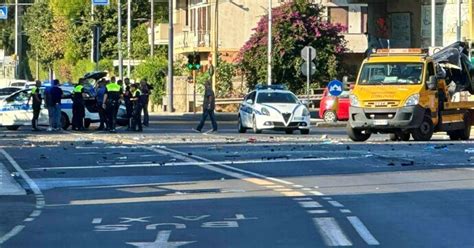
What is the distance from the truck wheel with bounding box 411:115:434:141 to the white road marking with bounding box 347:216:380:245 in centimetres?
1820

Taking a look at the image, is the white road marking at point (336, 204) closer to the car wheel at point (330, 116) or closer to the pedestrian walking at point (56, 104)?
the pedestrian walking at point (56, 104)

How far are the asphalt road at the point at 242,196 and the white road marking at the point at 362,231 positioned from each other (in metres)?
0.01

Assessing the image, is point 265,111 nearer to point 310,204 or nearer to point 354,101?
point 354,101

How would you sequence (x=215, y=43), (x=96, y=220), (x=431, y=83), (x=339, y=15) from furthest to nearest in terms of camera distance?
(x=215, y=43), (x=339, y=15), (x=431, y=83), (x=96, y=220)

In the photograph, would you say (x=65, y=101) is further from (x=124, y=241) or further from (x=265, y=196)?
(x=124, y=241)

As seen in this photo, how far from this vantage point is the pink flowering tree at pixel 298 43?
214 ft

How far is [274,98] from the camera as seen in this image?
40.3 m

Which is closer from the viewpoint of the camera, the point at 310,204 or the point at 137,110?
the point at 310,204

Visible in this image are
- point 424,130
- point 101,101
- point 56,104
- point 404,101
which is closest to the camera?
point 404,101

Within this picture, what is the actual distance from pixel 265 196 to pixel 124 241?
5114 mm

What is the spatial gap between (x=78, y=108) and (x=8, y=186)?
2251 cm

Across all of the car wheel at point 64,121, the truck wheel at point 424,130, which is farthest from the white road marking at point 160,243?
the car wheel at point 64,121

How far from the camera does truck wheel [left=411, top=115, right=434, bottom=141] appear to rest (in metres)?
32.8

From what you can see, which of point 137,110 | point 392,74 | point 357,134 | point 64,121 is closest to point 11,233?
point 392,74
